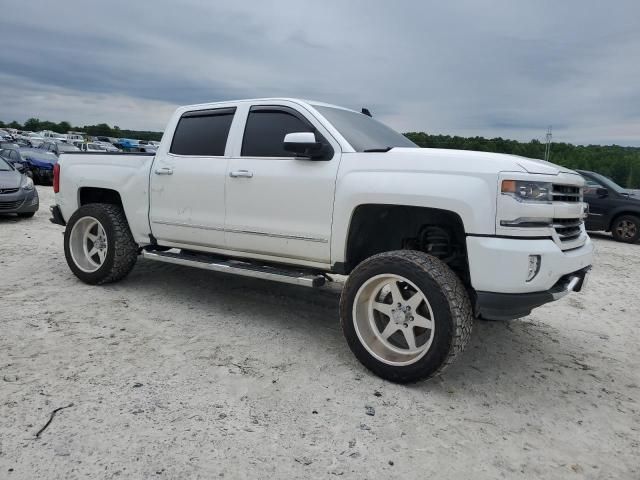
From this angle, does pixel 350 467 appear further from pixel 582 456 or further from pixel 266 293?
pixel 266 293

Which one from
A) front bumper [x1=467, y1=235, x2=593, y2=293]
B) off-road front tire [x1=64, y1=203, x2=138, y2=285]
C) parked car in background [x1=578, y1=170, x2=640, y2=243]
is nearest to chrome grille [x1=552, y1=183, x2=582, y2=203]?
front bumper [x1=467, y1=235, x2=593, y2=293]

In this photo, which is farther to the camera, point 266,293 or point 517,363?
point 266,293

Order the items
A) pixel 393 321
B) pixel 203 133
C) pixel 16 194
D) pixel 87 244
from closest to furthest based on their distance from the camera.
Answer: pixel 393 321 < pixel 203 133 < pixel 87 244 < pixel 16 194

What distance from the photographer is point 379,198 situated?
3.57 meters

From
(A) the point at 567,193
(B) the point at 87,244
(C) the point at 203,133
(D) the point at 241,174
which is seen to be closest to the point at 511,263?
(A) the point at 567,193

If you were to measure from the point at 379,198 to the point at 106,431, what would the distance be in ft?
7.27

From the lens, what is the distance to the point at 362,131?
4359 mm

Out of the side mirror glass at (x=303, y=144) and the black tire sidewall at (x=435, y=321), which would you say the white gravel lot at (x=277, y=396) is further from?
the side mirror glass at (x=303, y=144)

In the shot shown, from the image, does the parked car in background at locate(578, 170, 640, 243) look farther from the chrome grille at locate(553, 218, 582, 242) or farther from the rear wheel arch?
the rear wheel arch

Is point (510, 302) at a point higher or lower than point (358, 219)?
lower

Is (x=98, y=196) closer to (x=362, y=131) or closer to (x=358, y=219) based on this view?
(x=362, y=131)

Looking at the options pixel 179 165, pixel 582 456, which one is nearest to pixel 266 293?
pixel 179 165

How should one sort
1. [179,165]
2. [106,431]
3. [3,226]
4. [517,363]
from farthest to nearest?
[3,226] < [179,165] < [517,363] < [106,431]

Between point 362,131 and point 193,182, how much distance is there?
1620mm
